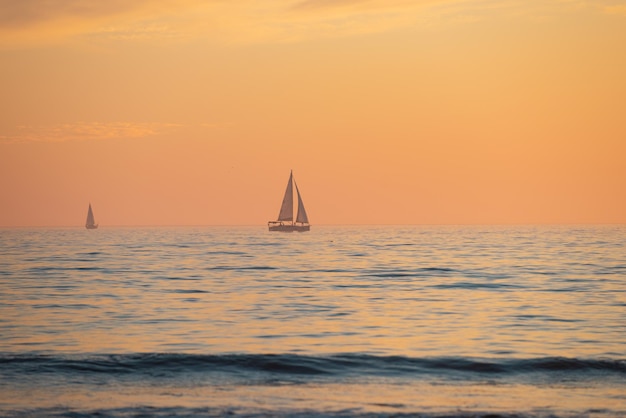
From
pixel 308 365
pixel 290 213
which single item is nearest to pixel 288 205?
pixel 290 213

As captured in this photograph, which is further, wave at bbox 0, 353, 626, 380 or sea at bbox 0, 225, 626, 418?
wave at bbox 0, 353, 626, 380

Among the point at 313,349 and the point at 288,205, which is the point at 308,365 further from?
the point at 288,205

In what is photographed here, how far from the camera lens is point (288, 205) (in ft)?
542

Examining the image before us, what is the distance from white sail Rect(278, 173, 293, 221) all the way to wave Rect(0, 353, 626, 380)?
13946 centimetres

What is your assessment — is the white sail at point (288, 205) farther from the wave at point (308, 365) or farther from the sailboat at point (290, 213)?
the wave at point (308, 365)

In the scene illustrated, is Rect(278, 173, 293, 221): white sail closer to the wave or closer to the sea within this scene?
the sea

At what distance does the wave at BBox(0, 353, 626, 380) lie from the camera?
2038cm

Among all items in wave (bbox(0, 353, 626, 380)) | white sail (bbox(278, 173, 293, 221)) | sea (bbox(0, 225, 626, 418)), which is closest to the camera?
sea (bbox(0, 225, 626, 418))

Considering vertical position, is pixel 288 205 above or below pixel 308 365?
above

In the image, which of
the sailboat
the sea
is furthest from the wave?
the sailboat

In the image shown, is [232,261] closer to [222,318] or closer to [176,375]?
[222,318]

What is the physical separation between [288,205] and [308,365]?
5673 inches

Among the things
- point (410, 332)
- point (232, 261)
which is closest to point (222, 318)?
point (410, 332)

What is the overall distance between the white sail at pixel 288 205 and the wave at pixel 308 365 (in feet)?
458
